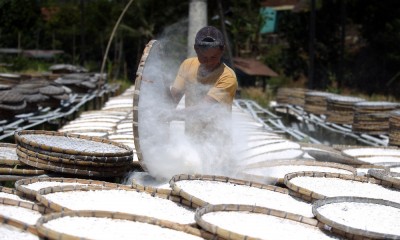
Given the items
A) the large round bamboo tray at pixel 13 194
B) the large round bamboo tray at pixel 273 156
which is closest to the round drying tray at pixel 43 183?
the large round bamboo tray at pixel 13 194

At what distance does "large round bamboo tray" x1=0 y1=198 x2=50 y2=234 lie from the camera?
2.41 metres

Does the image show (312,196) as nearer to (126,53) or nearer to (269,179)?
(269,179)

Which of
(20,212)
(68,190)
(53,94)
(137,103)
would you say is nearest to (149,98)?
(137,103)

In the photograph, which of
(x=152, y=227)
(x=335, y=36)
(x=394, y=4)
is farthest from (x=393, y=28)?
(x=152, y=227)

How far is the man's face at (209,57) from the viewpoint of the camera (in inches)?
150

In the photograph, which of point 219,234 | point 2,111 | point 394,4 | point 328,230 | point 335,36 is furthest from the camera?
point 335,36

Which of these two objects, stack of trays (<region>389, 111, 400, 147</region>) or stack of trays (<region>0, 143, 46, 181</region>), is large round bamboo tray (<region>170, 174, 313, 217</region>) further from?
stack of trays (<region>389, 111, 400, 147</region>)

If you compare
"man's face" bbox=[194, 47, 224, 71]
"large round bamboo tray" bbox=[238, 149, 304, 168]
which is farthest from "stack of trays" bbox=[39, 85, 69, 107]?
Result: "man's face" bbox=[194, 47, 224, 71]

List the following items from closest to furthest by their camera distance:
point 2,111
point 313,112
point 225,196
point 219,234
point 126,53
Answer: point 219,234
point 225,196
point 2,111
point 313,112
point 126,53

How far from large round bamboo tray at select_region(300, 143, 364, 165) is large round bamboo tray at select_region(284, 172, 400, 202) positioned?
42.1 inches

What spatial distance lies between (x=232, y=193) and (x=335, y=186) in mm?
656

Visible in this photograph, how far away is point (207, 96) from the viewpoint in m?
3.88

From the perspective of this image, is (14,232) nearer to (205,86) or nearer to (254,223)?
(254,223)

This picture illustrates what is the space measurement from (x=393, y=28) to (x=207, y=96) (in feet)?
56.6
